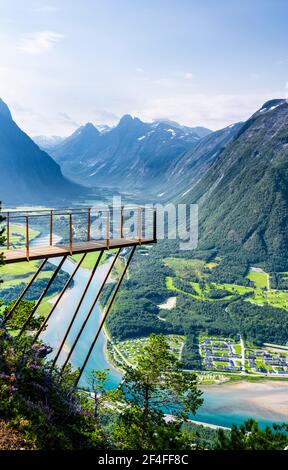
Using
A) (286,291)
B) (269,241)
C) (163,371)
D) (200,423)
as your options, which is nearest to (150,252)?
(269,241)

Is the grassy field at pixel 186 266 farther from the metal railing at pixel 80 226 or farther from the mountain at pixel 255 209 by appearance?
the metal railing at pixel 80 226

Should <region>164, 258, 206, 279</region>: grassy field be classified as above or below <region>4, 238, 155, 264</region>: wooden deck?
below

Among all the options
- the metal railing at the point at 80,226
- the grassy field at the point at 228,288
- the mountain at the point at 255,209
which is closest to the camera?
the metal railing at the point at 80,226

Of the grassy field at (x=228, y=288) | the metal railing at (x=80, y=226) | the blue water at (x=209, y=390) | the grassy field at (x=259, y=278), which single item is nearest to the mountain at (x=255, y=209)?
Answer: the grassy field at (x=259, y=278)

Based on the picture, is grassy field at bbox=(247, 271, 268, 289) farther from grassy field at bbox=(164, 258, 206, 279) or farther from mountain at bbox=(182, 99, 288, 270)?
grassy field at bbox=(164, 258, 206, 279)

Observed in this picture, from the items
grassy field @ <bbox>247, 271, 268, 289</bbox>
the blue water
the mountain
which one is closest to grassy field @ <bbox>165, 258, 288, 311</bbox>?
grassy field @ <bbox>247, 271, 268, 289</bbox>
